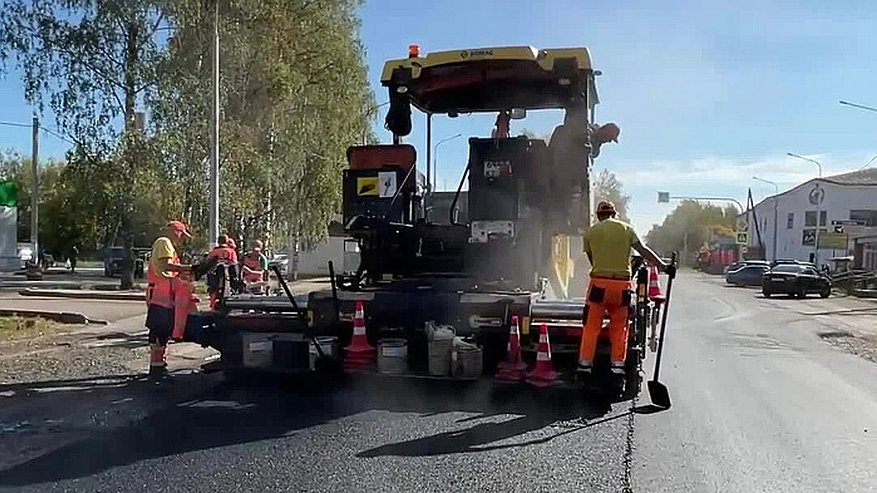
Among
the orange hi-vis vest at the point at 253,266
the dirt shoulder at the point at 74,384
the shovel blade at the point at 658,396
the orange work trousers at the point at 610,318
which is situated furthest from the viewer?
the orange hi-vis vest at the point at 253,266

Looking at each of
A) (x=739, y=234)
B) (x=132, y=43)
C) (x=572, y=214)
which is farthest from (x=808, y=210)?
(x=572, y=214)

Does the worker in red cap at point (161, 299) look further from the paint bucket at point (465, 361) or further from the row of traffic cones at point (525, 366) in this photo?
the row of traffic cones at point (525, 366)

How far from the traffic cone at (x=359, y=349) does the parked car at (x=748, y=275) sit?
→ 42.5 meters

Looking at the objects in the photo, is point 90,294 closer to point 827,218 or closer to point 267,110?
point 267,110

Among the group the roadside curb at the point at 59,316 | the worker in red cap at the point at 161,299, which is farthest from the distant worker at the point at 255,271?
the worker in red cap at the point at 161,299

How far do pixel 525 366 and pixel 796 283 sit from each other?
98.4 ft

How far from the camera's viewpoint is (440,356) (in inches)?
329

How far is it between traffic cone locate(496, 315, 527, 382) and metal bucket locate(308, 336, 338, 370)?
1.59 meters

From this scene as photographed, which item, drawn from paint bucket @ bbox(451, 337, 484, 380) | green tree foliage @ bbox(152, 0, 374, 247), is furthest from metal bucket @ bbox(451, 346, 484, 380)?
green tree foliage @ bbox(152, 0, 374, 247)

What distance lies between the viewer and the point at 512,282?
8.87 m

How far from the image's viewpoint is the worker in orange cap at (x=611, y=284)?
26.4 ft

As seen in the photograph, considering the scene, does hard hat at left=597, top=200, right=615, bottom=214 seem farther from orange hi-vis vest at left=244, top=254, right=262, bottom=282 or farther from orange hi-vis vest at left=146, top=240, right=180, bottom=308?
orange hi-vis vest at left=244, top=254, right=262, bottom=282

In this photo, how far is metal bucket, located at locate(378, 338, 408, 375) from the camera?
332 inches

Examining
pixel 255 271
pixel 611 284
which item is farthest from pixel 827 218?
pixel 611 284
